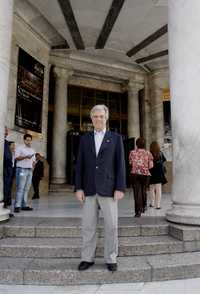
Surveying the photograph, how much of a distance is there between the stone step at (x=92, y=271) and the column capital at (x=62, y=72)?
11.5 meters

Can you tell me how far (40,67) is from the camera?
1217 centimetres

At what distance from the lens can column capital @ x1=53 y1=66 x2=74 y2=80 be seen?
13.9 metres

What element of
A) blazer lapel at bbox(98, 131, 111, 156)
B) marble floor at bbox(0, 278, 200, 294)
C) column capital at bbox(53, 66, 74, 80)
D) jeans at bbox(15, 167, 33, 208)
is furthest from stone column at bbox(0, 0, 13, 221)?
column capital at bbox(53, 66, 74, 80)

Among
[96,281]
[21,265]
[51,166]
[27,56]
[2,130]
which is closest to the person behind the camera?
[96,281]

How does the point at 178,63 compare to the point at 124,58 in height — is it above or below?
below

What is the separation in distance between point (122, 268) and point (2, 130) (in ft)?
9.24

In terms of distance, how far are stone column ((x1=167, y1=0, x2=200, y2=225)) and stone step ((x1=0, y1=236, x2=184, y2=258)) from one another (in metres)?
0.60

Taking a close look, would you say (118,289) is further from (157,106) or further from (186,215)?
Answer: (157,106)

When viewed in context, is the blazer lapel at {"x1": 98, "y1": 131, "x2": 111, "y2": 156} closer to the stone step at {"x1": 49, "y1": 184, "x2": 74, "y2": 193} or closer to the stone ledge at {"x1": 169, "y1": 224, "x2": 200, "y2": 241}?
the stone ledge at {"x1": 169, "y1": 224, "x2": 200, "y2": 241}

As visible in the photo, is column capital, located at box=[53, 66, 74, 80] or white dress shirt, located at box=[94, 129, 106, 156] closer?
white dress shirt, located at box=[94, 129, 106, 156]

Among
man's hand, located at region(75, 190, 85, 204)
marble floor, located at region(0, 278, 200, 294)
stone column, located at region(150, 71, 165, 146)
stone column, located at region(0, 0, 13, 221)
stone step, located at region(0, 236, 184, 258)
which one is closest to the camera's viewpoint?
marble floor, located at region(0, 278, 200, 294)

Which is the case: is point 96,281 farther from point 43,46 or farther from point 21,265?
point 43,46

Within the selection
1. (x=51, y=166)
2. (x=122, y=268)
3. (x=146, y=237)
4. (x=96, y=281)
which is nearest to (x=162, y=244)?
(x=146, y=237)

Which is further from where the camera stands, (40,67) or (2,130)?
(40,67)
